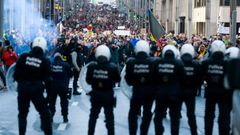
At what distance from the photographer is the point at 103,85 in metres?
11.8

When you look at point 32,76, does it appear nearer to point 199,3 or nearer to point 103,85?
point 103,85

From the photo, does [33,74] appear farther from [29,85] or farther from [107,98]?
[107,98]

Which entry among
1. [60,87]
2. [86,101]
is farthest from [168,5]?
[60,87]

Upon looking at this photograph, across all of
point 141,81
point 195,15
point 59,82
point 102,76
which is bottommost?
point 59,82

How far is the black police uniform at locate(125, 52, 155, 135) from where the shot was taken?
1194cm

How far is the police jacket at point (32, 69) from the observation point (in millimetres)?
11781

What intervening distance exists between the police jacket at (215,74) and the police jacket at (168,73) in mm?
565

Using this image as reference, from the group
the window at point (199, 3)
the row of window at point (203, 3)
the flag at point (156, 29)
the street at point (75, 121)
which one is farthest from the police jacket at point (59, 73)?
the window at point (199, 3)

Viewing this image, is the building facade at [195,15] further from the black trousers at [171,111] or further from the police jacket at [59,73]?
the black trousers at [171,111]

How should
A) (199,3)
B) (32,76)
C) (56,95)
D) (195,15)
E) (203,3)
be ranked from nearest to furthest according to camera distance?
(32,76) → (56,95) → (203,3) → (199,3) → (195,15)

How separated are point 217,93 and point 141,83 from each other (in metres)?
1.32

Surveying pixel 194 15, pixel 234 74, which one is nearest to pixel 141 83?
pixel 234 74

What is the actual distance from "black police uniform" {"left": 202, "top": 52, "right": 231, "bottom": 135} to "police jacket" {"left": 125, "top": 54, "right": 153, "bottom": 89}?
1037 millimetres

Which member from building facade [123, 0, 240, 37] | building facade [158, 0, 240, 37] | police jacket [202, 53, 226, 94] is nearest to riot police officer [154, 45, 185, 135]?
police jacket [202, 53, 226, 94]
